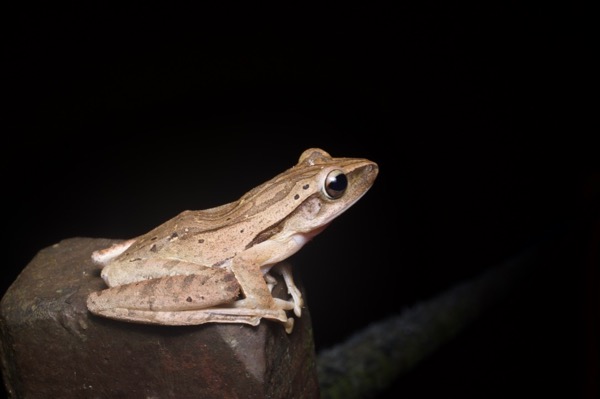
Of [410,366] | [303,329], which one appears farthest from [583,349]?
[303,329]

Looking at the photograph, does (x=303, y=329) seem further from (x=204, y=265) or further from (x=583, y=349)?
(x=583, y=349)

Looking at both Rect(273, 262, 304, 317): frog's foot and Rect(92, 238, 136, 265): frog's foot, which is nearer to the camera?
Rect(273, 262, 304, 317): frog's foot

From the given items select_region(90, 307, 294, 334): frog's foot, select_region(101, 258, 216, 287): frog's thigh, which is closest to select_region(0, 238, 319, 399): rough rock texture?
select_region(90, 307, 294, 334): frog's foot

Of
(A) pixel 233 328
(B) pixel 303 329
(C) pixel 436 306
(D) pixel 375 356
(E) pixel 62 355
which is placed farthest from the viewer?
(C) pixel 436 306

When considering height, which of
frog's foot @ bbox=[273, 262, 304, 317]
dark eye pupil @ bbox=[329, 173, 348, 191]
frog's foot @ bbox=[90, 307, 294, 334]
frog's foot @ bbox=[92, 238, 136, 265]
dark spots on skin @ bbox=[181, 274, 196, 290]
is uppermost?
frog's foot @ bbox=[92, 238, 136, 265]

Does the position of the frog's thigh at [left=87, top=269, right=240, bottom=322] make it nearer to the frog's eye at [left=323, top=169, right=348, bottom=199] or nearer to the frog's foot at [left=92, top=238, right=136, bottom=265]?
the frog's foot at [left=92, top=238, right=136, bottom=265]

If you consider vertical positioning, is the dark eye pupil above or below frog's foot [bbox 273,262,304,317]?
above

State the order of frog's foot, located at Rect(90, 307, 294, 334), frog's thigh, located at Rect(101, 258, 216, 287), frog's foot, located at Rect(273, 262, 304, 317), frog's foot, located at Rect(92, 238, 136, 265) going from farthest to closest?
frog's foot, located at Rect(92, 238, 136, 265) → frog's foot, located at Rect(273, 262, 304, 317) → frog's thigh, located at Rect(101, 258, 216, 287) → frog's foot, located at Rect(90, 307, 294, 334)
